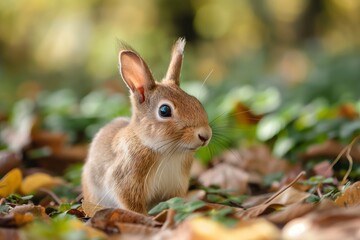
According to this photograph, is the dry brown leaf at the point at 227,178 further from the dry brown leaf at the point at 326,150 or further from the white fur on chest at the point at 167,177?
the white fur on chest at the point at 167,177

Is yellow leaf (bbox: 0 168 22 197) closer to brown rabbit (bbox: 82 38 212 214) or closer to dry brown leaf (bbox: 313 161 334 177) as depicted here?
brown rabbit (bbox: 82 38 212 214)

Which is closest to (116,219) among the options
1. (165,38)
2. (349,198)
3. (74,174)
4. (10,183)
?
(349,198)

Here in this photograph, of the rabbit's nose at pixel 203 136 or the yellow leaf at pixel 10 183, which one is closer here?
the rabbit's nose at pixel 203 136

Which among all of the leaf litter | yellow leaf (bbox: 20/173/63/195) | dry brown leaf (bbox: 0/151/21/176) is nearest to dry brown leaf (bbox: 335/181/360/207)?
the leaf litter

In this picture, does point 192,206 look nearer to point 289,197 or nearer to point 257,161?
point 289,197

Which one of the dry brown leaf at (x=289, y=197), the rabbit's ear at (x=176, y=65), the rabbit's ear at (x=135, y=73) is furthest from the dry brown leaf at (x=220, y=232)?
the rabbit's ear at (x=176, y=65)

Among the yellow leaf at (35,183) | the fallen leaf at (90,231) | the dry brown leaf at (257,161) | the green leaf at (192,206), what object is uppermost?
the dry brown leaf at (257,161)

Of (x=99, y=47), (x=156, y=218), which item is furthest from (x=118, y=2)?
(x=156, y=218)
